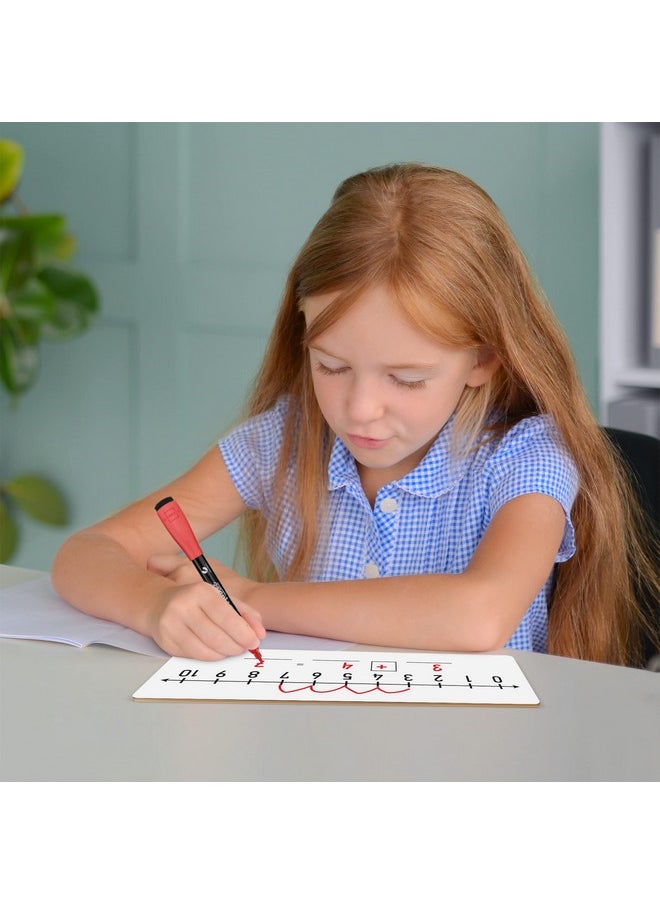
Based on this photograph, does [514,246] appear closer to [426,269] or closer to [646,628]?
[426,269]

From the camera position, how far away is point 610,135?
5.87 ft

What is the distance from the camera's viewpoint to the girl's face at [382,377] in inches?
42.9

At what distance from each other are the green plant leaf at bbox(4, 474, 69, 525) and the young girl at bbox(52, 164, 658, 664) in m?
1.97

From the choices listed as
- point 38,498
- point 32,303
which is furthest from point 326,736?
point 38,498

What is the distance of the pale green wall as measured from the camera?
88.0 inches

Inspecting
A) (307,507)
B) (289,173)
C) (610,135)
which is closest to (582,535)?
(307,507)

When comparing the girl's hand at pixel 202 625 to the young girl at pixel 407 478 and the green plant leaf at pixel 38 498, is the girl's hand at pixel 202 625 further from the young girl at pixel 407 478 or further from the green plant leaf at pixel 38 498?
the green plant leaf at pixel 38 498

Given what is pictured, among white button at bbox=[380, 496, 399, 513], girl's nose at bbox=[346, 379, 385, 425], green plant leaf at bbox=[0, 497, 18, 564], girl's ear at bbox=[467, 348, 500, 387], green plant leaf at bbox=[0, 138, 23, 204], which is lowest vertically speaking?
green plant leaf at bbox=[0, 497, 18, 564]

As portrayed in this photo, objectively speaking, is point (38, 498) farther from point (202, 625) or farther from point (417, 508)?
point (202, 625)

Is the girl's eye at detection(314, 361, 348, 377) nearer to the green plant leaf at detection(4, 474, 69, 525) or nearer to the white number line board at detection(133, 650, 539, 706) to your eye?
the white number line board at detection(133, 650, 539, 706)

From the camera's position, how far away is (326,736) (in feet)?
2.37

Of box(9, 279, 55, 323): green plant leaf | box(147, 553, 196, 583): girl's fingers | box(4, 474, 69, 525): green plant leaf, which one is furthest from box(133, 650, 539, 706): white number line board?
box(4, 474, 69, 525): green plant leaf

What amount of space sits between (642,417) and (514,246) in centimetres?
72

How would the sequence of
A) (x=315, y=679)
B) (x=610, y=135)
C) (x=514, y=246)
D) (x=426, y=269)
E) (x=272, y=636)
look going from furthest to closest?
(x=610, y=135) → (x=514, y=246) → (x=426, y=269) → (x=272, y=636) → (x=315, y=679)
